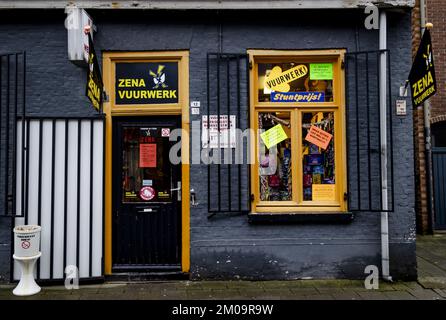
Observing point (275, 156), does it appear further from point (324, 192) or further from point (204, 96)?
point (204, 96)

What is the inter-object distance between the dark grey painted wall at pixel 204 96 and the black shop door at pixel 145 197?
1.24 ft

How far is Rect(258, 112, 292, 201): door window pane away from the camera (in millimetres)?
6555

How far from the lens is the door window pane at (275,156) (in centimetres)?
655

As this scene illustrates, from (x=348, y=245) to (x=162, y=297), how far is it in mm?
2875

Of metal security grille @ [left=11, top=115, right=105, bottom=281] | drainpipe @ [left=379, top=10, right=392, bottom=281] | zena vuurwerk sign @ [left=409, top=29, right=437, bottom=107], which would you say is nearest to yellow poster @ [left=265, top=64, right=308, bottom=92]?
drainpipe @ [left=379, top=10, right=392, bottom=281]

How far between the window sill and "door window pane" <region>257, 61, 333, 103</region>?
1800mm

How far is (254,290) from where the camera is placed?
583 centimetres

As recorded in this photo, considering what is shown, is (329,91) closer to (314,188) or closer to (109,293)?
(314,188)

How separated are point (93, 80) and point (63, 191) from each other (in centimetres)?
173

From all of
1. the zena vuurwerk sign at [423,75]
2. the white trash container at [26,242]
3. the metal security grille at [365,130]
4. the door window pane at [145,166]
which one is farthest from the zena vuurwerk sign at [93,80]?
the zena vuurwerk sign at [423,75]

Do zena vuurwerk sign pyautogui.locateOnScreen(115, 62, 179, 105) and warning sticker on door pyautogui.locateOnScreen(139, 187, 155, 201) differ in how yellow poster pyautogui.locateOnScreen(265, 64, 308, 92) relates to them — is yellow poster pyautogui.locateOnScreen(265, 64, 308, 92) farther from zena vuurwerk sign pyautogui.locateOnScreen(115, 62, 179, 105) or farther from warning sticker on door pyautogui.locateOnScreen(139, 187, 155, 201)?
warning sticker on door pyautogui.locateOnScreen(139, 187, 155, 201)

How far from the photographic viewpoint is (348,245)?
20.6 feet

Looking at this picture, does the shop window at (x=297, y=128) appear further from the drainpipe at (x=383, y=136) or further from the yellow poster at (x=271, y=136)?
the drainpipe at (x=383, y=136)

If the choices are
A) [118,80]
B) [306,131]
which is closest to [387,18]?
[306,131]
